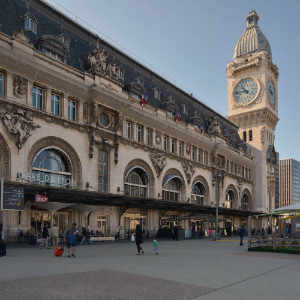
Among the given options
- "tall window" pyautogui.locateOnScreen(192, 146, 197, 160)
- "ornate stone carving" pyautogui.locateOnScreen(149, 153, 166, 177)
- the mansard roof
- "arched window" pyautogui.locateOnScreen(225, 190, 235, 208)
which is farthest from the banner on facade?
"arched window" pyautogui.locateOnScreen(225, 190, 235, 208)

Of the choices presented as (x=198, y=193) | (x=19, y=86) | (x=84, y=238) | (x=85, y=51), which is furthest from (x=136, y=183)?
(x=19, y=86)

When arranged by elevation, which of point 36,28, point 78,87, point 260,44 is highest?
point 260,44

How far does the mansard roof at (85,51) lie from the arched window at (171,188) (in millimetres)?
9258

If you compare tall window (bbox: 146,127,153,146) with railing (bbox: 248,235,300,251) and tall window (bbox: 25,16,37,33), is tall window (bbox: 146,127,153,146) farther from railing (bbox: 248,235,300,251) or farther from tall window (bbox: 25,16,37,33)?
railing (bbox: 248,235,300,251)

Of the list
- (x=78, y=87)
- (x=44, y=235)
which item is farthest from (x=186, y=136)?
(x=44, y=235)

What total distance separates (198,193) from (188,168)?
6430 mm

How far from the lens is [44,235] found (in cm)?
2839

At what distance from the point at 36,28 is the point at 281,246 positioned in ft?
89.1

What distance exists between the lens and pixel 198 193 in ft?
190

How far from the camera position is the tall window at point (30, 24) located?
33500mm

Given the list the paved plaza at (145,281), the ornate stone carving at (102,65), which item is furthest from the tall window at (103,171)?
the paved plaza at (145,281)

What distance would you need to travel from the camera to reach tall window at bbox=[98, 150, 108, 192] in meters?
38.3

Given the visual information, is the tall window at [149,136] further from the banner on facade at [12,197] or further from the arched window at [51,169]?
the banner on facade at [12,197]

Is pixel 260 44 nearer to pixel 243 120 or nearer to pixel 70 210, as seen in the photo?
pixel 243 120
